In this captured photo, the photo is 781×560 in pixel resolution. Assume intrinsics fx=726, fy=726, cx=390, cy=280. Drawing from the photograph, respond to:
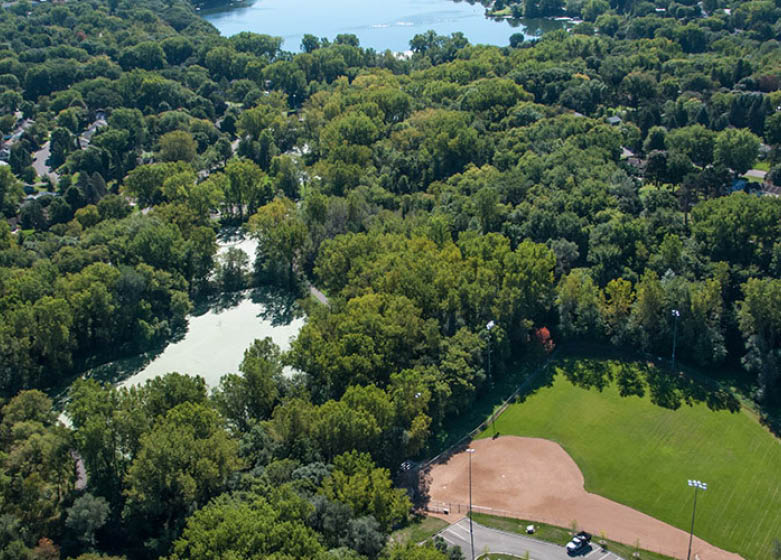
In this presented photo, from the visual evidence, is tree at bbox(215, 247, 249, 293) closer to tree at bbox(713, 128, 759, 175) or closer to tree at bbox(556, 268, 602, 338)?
tree at bbox(556, 268, 602, 338)

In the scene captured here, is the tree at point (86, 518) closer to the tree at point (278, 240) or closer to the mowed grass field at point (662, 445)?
the mowed grass field at point (662, 445)

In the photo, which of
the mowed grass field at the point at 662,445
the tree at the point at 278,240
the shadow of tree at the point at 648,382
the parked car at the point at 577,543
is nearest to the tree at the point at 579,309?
the shadow of tree at the point at 648,382

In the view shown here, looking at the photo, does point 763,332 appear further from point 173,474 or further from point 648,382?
point 173,474

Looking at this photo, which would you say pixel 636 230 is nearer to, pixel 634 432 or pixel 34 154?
pixel 634 432

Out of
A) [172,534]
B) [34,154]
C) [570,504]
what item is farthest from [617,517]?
[34,154]

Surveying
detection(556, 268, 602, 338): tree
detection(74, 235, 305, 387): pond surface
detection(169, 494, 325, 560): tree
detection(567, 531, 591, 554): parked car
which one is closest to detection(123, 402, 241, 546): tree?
detection(169, 494, 325, 560): tree

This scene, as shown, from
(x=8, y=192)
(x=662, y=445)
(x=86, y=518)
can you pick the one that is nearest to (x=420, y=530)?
(x=662, y=445)
